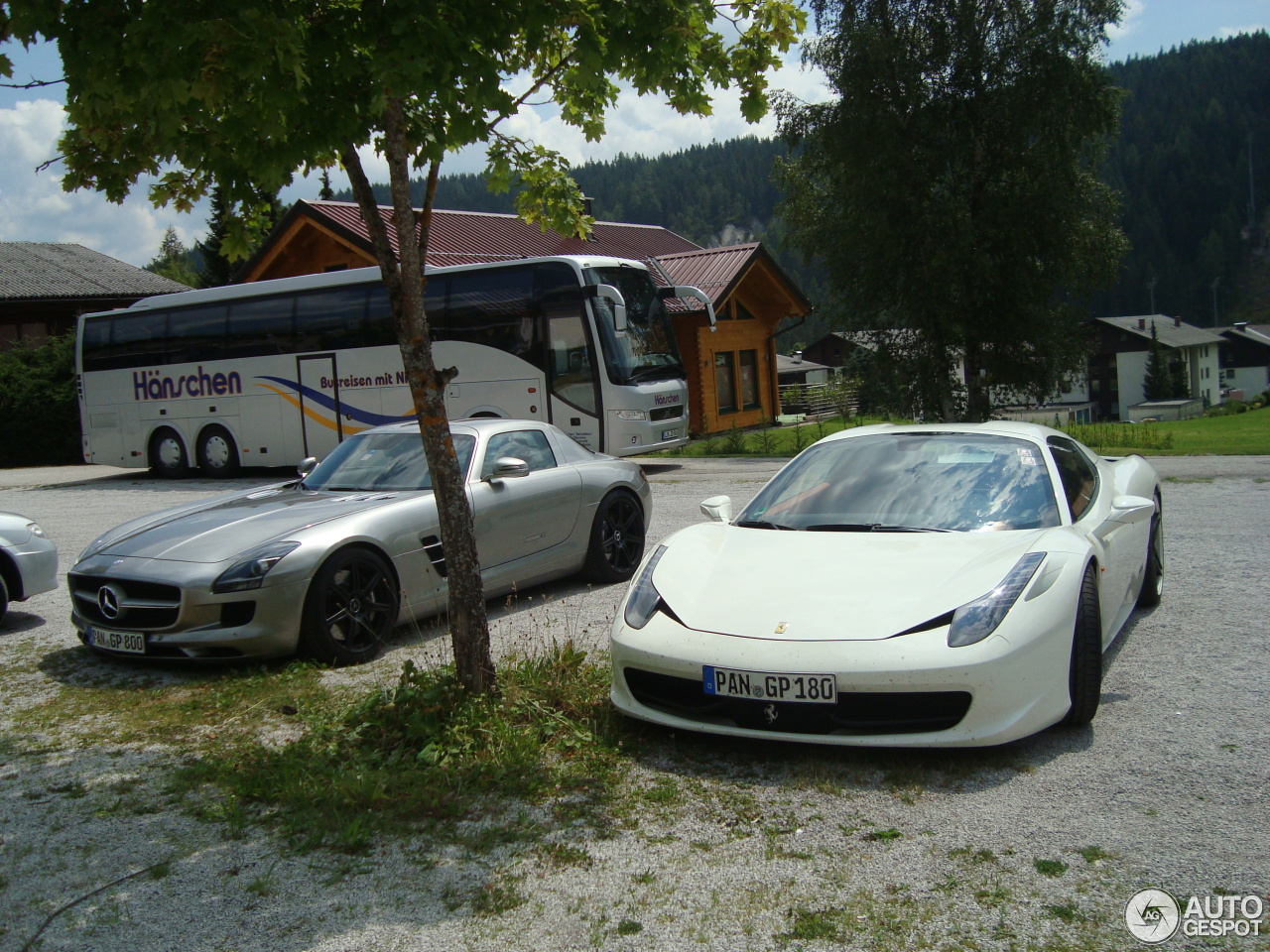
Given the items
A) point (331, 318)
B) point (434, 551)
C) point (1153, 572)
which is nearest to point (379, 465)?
point (434, 551)

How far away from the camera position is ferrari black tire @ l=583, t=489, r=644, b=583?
8.20 meters

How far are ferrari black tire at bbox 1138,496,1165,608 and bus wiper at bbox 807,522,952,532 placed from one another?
220 centimetres

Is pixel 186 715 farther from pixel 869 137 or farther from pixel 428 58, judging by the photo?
pixel 869 137

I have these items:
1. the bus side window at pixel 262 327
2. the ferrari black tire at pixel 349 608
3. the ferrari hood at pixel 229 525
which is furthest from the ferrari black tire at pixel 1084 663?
the bus side window at pixel 262 327

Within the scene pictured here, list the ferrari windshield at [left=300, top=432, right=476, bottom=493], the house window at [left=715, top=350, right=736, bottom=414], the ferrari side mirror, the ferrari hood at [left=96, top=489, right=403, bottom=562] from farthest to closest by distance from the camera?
the house window at [left=715, top=350, right=736, bottom=414]
the ferrari windshield at [left=300, top=432, right=476, bottom=493]
the ferrari hood at [left=96, top=489, right=403, bottom=562]
the ferrari side mirror

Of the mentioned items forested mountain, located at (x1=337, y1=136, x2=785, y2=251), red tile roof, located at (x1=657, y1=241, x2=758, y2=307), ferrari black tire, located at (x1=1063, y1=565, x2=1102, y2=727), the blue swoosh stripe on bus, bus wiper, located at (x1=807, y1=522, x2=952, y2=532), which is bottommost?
ferrari black tire, located at (x1=1063, y1=565, x2=1102, y2=727)

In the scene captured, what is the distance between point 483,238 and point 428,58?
28037 mm

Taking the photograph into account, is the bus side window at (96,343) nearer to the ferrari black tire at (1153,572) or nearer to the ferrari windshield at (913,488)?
the ferrari windshield at (913,488)

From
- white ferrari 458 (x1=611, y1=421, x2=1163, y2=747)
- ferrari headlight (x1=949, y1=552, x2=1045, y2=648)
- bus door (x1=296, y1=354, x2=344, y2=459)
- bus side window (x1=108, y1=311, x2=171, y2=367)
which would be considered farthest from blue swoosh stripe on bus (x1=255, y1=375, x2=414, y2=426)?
A: ferrari headlight (x1=949, y1=552, x2=1045, y2=648)

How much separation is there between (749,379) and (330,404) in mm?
15882

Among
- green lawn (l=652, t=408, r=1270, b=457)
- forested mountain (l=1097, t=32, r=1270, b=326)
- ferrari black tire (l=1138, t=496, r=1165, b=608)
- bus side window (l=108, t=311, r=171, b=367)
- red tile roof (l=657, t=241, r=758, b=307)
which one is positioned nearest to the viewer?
ferrari black tire (l=1138, t=496, r=1165, b=608)

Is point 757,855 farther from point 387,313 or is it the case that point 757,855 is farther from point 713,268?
point 713,268

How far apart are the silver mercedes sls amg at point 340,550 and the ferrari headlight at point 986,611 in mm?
3387

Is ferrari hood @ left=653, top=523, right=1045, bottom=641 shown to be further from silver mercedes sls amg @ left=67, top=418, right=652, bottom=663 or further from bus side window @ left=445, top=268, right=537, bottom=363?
bus side window @ left=445, top=268, right=537, bottom=363
